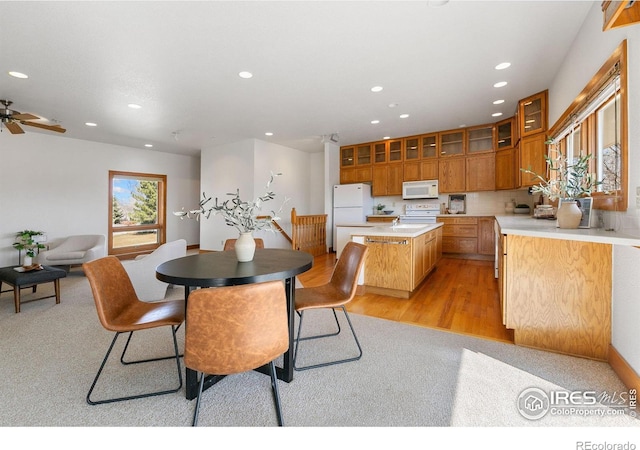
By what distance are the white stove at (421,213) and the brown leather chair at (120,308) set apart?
18.4 feet

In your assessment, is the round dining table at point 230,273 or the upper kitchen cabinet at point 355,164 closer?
the round dining table at point 230,273

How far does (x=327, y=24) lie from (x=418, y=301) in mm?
2961

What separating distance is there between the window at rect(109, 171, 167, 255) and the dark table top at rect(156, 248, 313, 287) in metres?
6.08

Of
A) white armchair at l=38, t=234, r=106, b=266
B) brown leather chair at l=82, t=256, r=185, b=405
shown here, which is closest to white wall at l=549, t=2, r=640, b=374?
brown leather chair at l=82, t=256, r=185, b=405

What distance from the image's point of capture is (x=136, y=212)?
23.6 feet

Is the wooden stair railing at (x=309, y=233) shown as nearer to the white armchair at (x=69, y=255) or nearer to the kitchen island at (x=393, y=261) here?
the kitchen island at (x=393, y=261)

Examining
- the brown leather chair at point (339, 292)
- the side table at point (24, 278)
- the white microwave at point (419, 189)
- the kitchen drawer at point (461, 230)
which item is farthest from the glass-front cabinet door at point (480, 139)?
the side table at point (24, 278)

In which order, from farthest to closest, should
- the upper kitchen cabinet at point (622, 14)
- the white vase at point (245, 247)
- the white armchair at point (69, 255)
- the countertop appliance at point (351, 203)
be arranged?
1. the countertop appliance at point (351, 203)
2. the white armchair at point (69, 255)
3. the white vase at point (245, 247)
4. the upper kitchen cabinet at point (622, 14)

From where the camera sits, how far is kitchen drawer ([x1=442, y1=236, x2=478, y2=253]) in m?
5.88

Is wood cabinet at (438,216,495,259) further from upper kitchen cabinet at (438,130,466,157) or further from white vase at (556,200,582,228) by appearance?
white vase at (556,200,582,228)

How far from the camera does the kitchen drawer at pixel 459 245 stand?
588 centimetres
